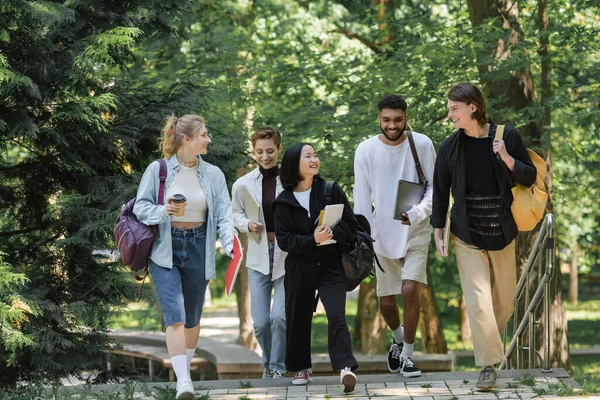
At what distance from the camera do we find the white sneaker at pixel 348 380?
6.67m

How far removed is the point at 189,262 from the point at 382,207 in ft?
5.48

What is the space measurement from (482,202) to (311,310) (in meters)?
1.44

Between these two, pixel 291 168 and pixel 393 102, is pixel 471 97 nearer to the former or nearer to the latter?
pixel 393 102

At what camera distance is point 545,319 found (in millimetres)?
7539

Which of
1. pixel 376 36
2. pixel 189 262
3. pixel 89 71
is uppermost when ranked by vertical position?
→ pixel 376 36

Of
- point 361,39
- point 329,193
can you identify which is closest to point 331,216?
point 329,193

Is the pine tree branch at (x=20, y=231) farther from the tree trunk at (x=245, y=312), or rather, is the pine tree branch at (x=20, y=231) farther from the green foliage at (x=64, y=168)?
the tree trunk at (x=245, y=312)

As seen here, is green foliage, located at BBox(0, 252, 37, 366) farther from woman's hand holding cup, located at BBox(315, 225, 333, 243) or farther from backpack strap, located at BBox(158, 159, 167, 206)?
woman's hand holding cup, located at BBox(315, 225, 333, 243)

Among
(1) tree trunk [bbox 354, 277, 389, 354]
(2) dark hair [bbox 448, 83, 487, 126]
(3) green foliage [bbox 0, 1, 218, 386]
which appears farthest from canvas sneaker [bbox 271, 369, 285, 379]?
(1) tree trunk [bbox 354, 277, 389, 354]

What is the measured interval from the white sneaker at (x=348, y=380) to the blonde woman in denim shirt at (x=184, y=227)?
3.40 ft

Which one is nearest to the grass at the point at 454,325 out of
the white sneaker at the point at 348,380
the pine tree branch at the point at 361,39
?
the pine tree branch at the point at 361,39

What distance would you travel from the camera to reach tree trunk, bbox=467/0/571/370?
13000 millimetres

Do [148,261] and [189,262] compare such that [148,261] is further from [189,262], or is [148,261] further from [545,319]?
[545,319]

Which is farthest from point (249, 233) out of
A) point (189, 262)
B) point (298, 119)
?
point (298, 119)
